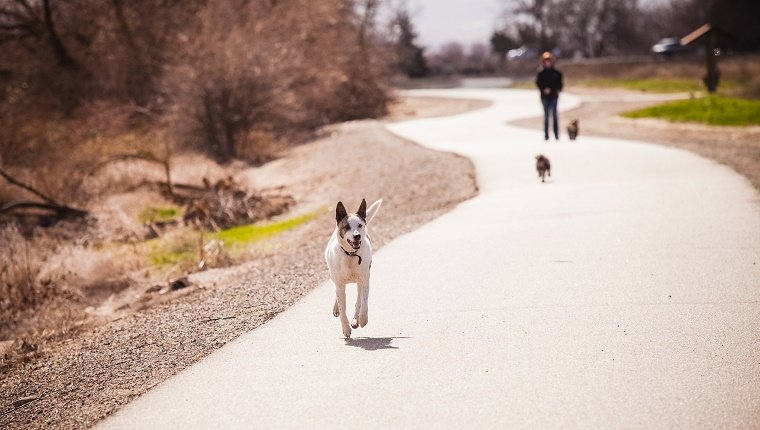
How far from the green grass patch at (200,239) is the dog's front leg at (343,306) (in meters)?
9.01

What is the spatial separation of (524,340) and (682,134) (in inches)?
861

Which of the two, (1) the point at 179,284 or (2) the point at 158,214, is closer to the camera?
(1) the point at 179,284

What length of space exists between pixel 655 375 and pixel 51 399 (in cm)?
554

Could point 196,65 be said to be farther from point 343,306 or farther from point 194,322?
point 343,306

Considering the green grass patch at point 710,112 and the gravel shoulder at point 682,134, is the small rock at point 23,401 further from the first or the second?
the green grass patch at point 710,112

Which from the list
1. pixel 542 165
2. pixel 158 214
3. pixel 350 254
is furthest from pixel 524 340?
pixel 158 214

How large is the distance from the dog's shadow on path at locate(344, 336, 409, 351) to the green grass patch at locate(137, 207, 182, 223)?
49.0 feet

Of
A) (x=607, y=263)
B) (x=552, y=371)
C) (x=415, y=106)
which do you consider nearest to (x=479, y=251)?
(x=607, y=263)

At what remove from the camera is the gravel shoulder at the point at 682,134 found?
2088 centimetres

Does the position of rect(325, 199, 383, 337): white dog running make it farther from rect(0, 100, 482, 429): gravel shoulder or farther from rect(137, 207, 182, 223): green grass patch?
rect(137, 207, 182, 223): green grass patch

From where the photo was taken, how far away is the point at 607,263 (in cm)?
1085

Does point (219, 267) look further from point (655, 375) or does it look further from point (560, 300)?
point (655, 375)

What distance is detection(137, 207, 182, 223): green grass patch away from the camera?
22.6 meters

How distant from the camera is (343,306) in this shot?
787cm
